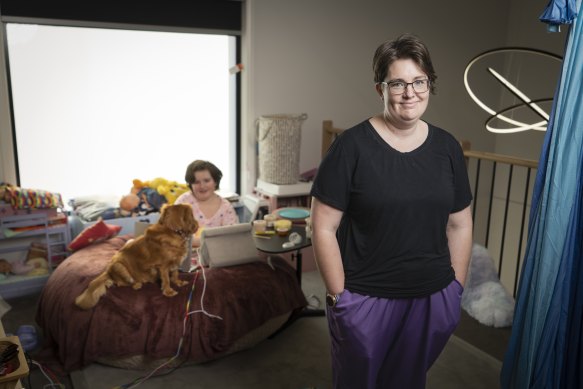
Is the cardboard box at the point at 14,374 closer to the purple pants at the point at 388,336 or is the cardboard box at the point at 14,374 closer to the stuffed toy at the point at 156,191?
the purple pants at the point at 388,336

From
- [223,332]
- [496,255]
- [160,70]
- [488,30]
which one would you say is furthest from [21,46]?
[496,255]

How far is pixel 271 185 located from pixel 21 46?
6.05ft

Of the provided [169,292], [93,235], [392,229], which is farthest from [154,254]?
[392,229]

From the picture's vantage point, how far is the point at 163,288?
255 centimetres

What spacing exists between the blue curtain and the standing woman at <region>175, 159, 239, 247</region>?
1.87 m

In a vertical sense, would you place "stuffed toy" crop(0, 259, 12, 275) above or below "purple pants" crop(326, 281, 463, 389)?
below

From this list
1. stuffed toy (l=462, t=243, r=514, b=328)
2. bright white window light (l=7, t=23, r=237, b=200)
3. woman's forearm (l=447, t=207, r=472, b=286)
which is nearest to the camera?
woman's forearm (l=447, t=207, r=472, b=286)

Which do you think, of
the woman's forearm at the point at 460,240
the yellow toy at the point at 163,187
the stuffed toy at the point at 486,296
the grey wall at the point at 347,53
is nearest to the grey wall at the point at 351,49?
the grey wall at the point at 347,53

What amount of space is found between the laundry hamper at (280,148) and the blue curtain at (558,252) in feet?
7.62

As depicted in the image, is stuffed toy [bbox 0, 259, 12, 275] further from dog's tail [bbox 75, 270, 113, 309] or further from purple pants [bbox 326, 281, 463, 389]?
purple pants [bbox 326, 281, 463, 389]

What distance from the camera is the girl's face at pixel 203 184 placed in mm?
3100

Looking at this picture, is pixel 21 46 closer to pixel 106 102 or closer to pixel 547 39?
pixel 106 102

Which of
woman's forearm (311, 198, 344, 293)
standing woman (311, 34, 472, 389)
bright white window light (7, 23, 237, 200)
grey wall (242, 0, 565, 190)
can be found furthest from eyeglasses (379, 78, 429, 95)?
bright white window light (7, 23, 237, 200)

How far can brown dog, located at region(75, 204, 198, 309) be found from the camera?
8.30 feet
